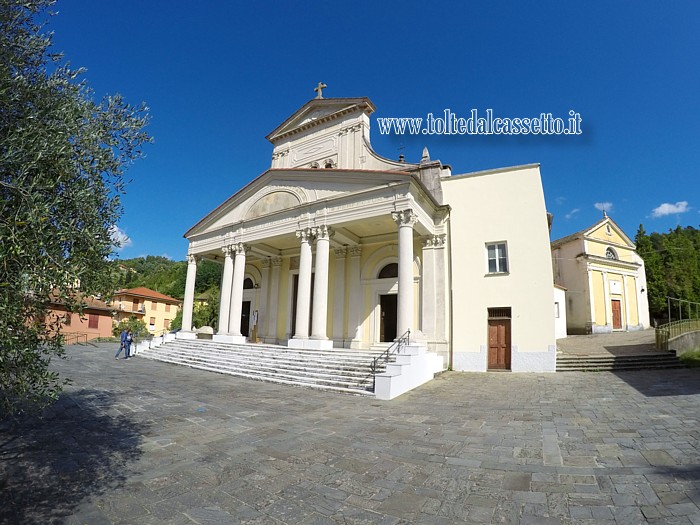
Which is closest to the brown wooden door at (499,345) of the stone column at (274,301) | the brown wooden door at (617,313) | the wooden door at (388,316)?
the wooden door at (388,316)

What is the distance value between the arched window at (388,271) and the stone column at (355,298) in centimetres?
104

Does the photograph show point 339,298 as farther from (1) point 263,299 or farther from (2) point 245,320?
(2) point 245,320

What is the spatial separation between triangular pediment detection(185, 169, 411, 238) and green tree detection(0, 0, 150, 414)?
10.5 metres

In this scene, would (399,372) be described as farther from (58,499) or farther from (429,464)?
(58,499)

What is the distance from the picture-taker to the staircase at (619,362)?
12281 millimetres

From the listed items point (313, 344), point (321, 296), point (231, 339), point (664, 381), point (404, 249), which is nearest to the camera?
point (664, 381)

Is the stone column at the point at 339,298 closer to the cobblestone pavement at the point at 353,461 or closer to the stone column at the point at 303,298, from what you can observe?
the stone column at the point at 303,298

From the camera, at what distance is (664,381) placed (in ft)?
32.0

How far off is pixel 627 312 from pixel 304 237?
26011mm

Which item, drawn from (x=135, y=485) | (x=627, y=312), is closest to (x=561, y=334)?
(x=627, y=312)

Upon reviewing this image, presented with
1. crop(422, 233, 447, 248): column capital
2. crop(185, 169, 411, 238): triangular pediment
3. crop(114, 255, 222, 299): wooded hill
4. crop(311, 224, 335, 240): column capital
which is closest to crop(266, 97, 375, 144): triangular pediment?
crop(185, 169, 411, 238): triangular pediment

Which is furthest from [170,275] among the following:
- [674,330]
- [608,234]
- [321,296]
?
[674,330]

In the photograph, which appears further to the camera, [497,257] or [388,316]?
[388,316]

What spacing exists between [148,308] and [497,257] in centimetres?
3943
